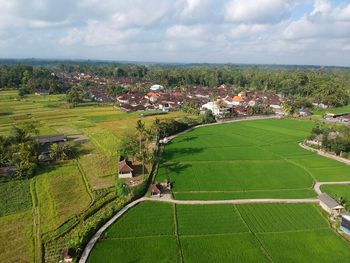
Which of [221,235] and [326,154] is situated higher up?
[221,235]

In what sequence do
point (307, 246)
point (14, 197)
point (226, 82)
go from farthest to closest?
point (226, 82) → point (14, 197) → point (307, 246)

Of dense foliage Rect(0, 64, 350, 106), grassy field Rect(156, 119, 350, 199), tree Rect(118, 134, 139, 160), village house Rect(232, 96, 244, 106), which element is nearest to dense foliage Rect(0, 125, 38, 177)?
tree Rect(118, 134, 139, 160)

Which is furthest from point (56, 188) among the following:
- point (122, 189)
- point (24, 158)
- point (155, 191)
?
point (155, 191)

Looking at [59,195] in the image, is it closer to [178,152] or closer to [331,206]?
[178,152]

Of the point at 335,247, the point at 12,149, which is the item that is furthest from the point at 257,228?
the point at 12,149

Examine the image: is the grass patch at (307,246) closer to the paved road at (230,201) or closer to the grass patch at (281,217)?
the grass patch at (281,217)

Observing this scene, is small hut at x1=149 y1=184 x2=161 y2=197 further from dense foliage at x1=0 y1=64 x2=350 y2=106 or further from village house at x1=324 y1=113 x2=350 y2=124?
dense foliage at x1=0 y1=64 x2=350 y2=106

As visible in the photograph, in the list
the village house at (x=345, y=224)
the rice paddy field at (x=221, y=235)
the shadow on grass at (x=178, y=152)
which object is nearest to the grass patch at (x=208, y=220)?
the rice paddy field at (x=221, y=235)
